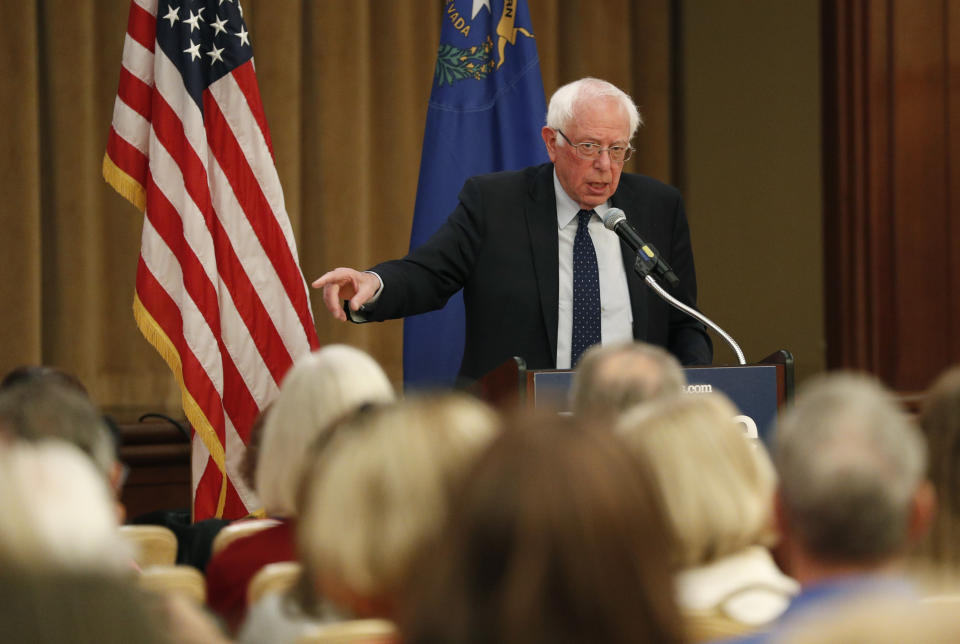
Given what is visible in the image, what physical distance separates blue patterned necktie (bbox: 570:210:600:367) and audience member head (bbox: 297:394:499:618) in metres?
2.67

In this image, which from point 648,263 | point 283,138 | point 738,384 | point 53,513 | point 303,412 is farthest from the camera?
point 283,138

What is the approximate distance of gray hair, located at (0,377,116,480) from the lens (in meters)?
1.84

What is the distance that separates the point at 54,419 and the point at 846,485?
1176mm

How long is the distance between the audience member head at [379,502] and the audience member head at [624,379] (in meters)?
0.77

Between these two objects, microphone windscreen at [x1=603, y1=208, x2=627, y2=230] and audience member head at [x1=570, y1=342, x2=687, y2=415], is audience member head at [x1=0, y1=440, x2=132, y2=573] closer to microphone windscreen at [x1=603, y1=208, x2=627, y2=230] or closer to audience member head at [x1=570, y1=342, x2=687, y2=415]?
audience member head at [x1=570, y1=342, x2=687, y2=415]

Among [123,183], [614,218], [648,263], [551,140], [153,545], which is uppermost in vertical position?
[551,140]

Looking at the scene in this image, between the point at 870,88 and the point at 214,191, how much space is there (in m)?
2.96

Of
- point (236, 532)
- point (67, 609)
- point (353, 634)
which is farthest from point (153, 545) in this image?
point (67, 609)

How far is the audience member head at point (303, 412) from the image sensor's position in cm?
204

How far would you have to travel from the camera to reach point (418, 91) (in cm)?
635

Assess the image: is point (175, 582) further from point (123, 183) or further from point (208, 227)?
point (123, 183)

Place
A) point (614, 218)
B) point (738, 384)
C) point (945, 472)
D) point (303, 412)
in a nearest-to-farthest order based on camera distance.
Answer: point (945, 472), point (303, 412), point (738, 384), point (614, 218)

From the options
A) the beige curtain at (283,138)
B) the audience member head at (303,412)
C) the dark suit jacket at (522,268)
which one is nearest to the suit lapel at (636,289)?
the dark suit jacket at (522,268)

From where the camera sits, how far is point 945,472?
172 cm
